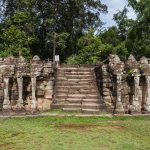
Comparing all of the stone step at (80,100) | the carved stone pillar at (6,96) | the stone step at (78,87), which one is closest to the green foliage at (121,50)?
the stone step at (78,87)

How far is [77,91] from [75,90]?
0.10 m

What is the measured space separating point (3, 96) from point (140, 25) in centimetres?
1707

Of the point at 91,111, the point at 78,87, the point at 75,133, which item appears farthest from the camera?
the point at 78,87

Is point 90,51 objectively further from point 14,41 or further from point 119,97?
point 119,97

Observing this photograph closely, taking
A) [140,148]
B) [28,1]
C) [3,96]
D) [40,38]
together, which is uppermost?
[28,1]

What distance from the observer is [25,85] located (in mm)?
16016

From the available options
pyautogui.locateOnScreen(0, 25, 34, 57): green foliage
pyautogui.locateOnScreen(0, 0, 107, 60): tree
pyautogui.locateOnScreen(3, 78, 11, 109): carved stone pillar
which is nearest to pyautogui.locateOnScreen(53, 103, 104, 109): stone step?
pyautogui.locateOnScreen(3, 78, 11, 109): carved stone pillar

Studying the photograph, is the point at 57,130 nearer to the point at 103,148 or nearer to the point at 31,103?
the point at 103,148

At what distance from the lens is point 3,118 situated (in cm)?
1448

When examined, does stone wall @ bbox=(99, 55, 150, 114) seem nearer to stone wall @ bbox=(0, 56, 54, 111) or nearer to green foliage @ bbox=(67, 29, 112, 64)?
stone wall @ bbox=(0, 56, 54, 111)

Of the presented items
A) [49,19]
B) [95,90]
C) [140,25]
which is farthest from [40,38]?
[95,90]

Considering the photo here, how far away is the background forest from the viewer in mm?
29031

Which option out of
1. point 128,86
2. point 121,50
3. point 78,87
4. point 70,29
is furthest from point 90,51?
point 128,86

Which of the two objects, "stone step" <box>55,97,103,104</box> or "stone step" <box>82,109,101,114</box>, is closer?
"stone step" <box>82,109,101,114</box>
